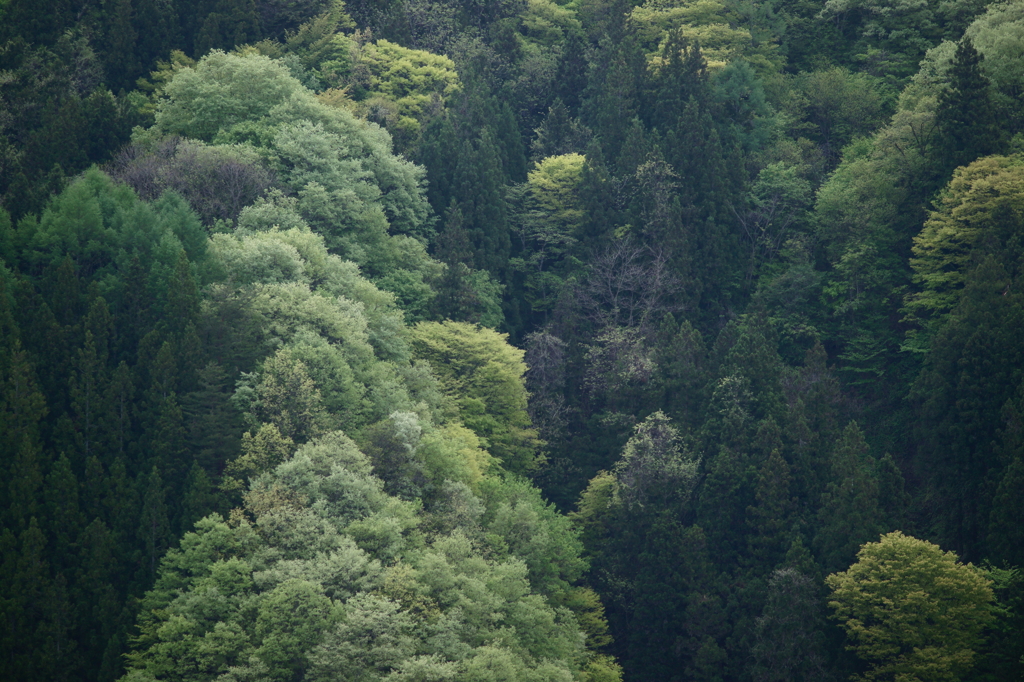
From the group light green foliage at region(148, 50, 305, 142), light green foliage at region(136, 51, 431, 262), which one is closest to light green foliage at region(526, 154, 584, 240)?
light green foliage at region(136, 51, 431, 262)

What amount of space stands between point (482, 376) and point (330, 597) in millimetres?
18233

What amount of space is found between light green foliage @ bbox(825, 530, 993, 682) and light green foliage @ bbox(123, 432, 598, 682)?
13.2 metres

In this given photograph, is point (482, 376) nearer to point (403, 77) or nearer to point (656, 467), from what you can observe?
point (656, 467)

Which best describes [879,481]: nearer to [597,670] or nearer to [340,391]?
[597,670]

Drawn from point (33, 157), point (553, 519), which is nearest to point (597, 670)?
point (553, 519)

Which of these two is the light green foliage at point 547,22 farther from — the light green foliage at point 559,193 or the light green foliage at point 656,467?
the light green foliage at point 656,467

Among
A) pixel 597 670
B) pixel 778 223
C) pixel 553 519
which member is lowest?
pixel 597 670

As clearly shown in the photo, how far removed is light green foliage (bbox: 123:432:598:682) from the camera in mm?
47844

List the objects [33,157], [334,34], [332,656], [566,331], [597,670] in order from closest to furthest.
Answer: [332,656] → [597,670] → [33,157] → [566,331] → [334,34]

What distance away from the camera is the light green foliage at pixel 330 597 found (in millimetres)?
47844

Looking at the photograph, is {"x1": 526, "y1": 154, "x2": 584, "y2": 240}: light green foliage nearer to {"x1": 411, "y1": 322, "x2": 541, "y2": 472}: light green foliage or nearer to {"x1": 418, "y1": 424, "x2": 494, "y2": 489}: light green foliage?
{"x1": 411, "y1": 322, "x2": 541, "y2": 472}: light green foliage

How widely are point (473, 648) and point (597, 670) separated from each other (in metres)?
10.6

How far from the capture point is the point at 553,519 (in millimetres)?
63156

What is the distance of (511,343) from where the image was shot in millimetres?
75000
